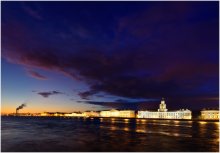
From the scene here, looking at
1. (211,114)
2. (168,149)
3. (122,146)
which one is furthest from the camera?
(211,114)

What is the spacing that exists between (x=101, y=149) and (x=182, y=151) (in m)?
10.2

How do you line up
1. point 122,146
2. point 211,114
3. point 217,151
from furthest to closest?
point 211,114 < point 122,146 < point 217,151

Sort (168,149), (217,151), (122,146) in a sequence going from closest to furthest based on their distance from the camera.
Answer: (217,151) → (168,149) → (122,146)

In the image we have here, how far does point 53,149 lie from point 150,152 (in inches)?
496

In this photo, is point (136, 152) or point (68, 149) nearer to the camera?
point (136, 152)

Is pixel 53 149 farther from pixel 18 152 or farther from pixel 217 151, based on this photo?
pixel 217 151

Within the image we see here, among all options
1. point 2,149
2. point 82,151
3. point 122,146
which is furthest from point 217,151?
point 2,149

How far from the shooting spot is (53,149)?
118 feet

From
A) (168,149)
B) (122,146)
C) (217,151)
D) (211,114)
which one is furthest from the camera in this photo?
(211,114)

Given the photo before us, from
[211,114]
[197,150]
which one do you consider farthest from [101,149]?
[211,114]

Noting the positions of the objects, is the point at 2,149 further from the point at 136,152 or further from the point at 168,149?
the point at 168,149

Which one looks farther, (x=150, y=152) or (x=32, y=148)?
(x=32, y=148)

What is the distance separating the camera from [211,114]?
19625cm

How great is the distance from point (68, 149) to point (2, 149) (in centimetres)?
881
